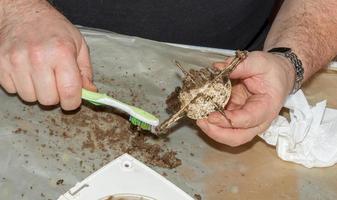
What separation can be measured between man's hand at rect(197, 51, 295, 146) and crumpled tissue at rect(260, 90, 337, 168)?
7 cm

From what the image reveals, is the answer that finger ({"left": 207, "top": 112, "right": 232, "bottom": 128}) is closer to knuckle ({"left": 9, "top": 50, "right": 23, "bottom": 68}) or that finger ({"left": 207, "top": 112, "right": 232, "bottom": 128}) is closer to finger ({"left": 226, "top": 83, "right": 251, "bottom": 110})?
finger ({"left": 226, "top": 83, "right": 251, "bottom": 110})

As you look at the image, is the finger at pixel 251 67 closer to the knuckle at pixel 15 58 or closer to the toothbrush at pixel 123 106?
the toothbrush at pixel 123 106

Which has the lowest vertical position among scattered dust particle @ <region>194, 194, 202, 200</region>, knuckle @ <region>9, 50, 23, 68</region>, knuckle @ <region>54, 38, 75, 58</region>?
scattered dust particle @ <region>194, 194, 202, 200</region>

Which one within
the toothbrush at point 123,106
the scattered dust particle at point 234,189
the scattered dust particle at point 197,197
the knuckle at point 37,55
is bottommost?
the scattered dust particle at point 234,189

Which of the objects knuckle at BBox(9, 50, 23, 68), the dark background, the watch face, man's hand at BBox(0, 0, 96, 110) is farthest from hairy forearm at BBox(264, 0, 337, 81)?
knuckle at BBox(9, 50, 23, 68)

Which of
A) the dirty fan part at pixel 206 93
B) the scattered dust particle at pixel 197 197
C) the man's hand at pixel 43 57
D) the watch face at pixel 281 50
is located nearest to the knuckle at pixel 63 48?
the man's hand at pixel 43 57

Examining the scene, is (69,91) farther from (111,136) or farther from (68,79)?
(111,136)

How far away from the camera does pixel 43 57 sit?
3.32 ft

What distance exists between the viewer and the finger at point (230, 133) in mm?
1068

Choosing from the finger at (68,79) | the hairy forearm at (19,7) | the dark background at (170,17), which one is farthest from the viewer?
the dark background at (170,17)

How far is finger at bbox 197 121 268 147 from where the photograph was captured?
107cm

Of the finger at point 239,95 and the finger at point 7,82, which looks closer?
the finger at point 7,82

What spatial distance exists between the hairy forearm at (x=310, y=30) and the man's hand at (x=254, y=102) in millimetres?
142

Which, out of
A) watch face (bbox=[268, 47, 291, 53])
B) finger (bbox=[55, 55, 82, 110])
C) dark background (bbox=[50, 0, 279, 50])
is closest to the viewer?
finger (bbox=[55, 55, 82, 110])
